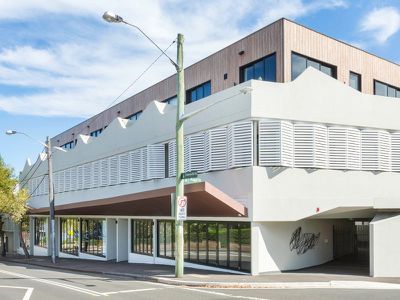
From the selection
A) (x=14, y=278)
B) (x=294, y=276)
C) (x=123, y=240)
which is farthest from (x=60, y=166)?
(x=294, y=276)

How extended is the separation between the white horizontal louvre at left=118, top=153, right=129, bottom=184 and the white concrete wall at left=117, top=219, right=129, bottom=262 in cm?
237

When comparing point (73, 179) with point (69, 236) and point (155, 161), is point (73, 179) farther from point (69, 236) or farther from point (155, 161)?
point (155, 161)

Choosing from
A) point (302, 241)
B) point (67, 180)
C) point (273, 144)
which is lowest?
point (302, 241)

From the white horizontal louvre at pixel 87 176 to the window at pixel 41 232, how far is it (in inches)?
356

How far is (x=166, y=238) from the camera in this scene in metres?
25.4

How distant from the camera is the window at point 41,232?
140 feet

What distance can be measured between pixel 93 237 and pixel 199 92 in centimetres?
1197

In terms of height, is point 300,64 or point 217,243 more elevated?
point 300,64

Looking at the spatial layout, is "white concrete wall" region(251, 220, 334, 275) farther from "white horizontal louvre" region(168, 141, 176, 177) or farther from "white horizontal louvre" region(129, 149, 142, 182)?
"white horizontal louvre" region(129, 149, 142, 182)

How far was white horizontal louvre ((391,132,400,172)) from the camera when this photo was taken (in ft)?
72.1

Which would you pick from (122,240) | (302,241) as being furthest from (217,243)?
(122,240)

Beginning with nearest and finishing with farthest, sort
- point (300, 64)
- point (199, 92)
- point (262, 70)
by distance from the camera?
point (300, 64) → point (262, 70) → point (199, 92)

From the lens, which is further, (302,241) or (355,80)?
(355,80)

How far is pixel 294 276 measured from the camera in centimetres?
1852
